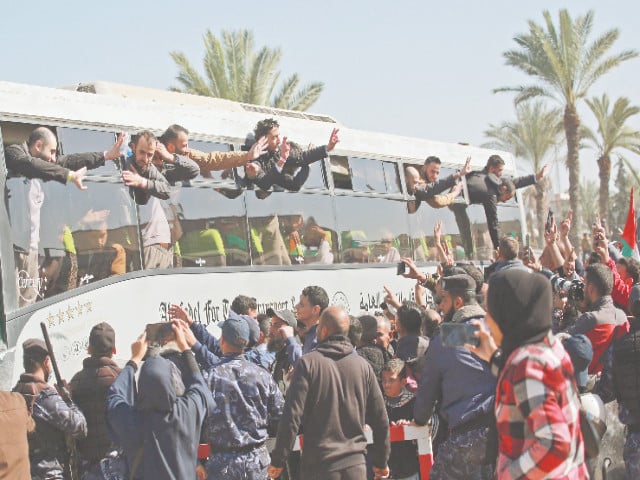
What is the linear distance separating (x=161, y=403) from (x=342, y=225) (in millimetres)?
7765

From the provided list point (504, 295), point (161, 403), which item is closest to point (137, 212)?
point (161, 403)

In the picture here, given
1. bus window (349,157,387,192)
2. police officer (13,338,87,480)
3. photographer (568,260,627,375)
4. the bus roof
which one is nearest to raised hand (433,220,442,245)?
bus window (349,157,387,192)

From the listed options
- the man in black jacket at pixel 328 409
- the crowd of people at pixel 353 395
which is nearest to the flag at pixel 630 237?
the crowd of people at pixel 353 395

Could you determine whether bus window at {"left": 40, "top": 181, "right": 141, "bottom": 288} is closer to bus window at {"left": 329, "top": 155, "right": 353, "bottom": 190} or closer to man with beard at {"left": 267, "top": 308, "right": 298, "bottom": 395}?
man with beard at {"left": 267, "top": 308, "right": 298, "bottom": 395}

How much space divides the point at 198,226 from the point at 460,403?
5.42 metres

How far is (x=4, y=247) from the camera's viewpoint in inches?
337

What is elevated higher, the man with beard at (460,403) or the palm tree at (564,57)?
the palm tree at (564,57)

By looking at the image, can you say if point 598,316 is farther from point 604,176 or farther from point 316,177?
point 604,176

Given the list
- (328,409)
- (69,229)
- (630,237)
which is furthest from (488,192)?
(328,409)

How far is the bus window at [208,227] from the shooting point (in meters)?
11.0

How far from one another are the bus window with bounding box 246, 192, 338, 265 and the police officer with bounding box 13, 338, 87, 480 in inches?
203

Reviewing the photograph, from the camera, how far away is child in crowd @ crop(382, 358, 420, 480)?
303 inches

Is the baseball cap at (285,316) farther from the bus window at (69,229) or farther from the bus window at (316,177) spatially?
the bus window at (316,177)

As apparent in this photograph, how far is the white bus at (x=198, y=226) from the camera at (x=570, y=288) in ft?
13.0
